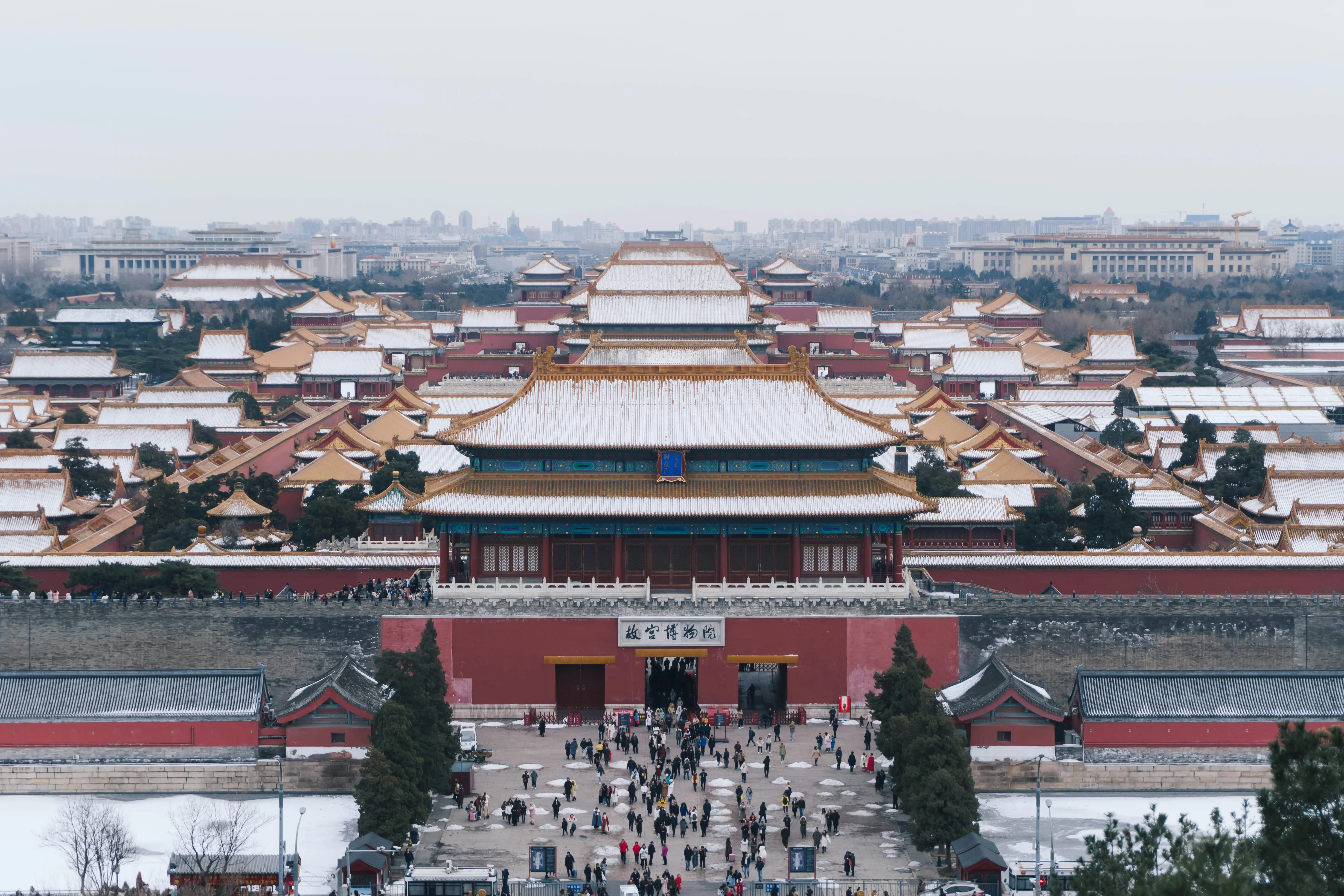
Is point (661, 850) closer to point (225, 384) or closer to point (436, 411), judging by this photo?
point (436, 411)

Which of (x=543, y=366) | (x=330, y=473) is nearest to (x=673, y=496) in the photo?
(x=543, y=366)

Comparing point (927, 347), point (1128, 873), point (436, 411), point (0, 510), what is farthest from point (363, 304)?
point (1128, 873)

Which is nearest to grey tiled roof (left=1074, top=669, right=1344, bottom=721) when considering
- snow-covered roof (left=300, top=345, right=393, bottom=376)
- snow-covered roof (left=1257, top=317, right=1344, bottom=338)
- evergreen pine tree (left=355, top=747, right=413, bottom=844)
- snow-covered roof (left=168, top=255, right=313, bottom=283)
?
evergreen pine tree (left=355, top=747, right=413, bottom=844)

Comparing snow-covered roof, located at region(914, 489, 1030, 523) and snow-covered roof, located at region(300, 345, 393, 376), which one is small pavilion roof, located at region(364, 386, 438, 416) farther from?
snow-covered roof, located at region(914, 489, 1030, 523)

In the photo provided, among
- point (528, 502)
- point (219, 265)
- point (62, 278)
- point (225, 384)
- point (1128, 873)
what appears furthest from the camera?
point (62, 278)

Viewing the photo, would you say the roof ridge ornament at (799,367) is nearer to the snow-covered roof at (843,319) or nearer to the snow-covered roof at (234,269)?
the snow-covered roof at (843,319)

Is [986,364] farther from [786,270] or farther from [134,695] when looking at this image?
[134,695]
